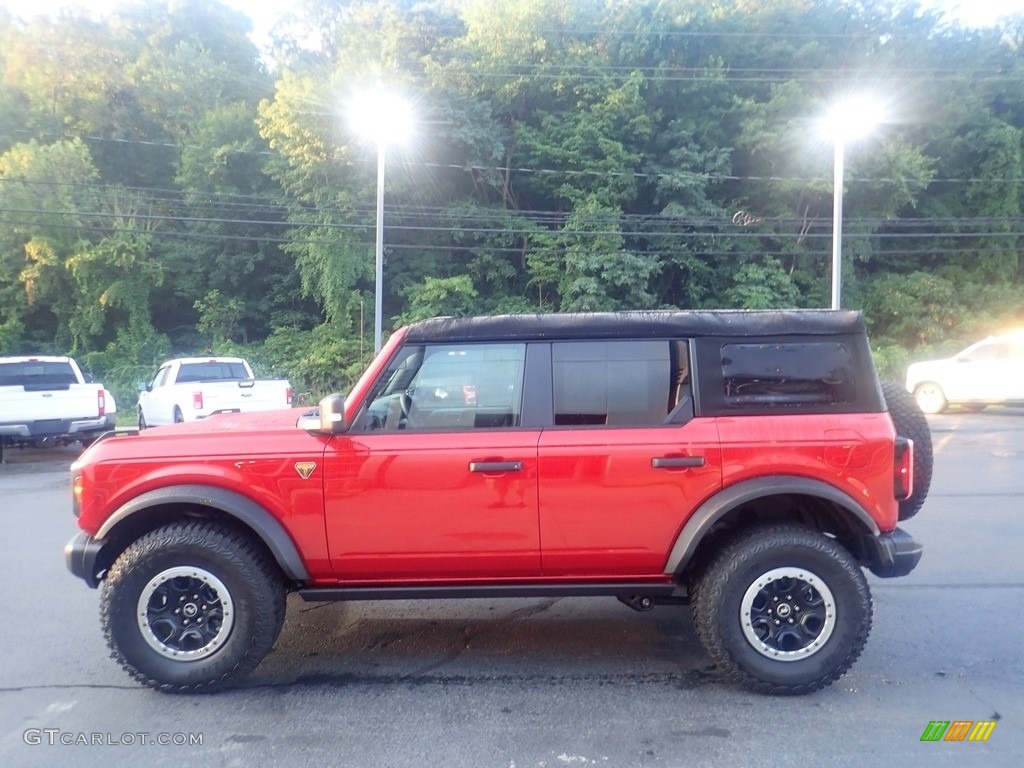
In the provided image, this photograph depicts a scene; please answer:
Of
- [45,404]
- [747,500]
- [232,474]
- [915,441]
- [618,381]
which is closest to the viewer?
[747,500]

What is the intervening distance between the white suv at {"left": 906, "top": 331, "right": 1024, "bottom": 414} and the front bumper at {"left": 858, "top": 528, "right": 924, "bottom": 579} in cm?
1487

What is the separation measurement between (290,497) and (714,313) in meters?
2.51

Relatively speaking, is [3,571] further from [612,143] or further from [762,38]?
[762,38]

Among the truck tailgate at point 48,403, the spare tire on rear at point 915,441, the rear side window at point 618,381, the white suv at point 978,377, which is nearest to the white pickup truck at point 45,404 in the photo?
the truck tailgate at point 48,403

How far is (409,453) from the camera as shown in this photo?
4.21 m

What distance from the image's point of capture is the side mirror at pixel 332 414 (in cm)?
416

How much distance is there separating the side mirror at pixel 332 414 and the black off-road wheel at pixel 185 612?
807mm

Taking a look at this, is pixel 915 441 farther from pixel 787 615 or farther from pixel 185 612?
pixel 185 612

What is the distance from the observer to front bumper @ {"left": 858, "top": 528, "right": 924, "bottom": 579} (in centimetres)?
419

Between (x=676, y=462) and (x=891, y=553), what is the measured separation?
1220mm

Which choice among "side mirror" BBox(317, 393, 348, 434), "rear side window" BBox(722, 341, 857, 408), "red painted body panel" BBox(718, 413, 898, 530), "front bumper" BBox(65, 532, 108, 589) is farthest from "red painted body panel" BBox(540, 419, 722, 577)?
"front bumper" BBox(65, 532, 108, 589)

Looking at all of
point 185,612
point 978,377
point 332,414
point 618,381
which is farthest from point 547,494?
point 978,377

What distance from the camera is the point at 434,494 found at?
165 inches

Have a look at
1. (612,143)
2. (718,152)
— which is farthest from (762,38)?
(612,143)
